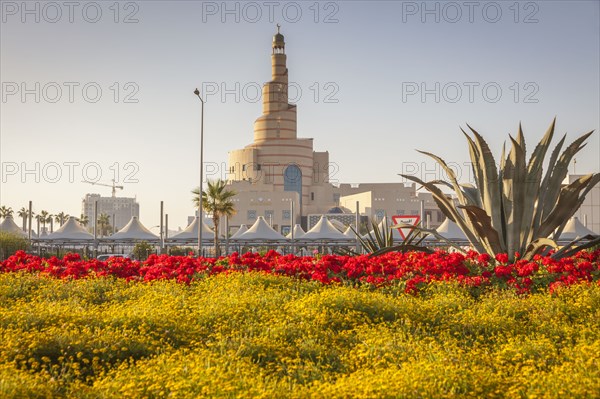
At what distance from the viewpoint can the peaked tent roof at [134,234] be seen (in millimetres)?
49750

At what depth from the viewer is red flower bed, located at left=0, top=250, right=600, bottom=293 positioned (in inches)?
544

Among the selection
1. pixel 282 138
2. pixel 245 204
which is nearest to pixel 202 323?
pixel 245 204

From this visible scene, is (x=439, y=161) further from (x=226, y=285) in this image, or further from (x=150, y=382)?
A: (x=150, y=382)

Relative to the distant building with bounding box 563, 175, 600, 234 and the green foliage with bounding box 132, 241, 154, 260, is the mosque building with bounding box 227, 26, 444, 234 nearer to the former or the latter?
the distant building with bounding box 563, 175, 600, 234

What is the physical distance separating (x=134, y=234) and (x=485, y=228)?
3865 cm

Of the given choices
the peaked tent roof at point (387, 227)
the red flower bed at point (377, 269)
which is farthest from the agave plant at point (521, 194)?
the peaked tent roof at point (387, 227)

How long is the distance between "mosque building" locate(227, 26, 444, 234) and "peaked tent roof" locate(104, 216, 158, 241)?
69.6 metres

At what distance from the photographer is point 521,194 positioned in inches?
614

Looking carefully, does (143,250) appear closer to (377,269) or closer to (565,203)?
(377,269)

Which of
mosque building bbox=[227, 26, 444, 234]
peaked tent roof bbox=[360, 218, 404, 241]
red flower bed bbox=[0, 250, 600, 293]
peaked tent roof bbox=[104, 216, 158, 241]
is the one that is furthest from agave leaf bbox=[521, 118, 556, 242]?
mosque building bbox=[227, 26, 444, 234]

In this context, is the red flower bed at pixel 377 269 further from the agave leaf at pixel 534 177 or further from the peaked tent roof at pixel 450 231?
the peaked tent roof at pixel 450 231

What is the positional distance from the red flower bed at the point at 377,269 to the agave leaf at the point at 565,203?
3.16 feet

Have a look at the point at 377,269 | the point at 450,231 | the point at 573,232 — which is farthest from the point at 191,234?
the point at 377,269

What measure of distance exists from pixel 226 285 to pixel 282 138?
4596 inches
